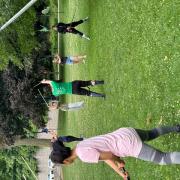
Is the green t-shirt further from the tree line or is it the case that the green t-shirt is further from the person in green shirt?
the tree line

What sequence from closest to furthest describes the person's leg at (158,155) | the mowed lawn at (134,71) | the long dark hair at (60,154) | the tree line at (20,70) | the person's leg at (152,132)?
the long dark hair at (60,154) → the person's leg at (158,155) → the person's leg at (152,132) → the mowed lawn at (134,71) → the tree line at (20,70)

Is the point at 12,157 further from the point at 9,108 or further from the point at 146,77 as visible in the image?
the point at 146,77

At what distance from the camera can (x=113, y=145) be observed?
290 inches

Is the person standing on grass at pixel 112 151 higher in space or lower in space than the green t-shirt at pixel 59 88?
lower

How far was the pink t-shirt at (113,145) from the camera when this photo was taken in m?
7.21

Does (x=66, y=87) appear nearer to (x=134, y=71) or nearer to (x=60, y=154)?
(x=134, y=71)

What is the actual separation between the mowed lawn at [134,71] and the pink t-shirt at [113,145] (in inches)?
82.1

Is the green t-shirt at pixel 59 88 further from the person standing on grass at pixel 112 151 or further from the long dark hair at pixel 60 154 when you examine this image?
the long dark hair at pixel 60 154

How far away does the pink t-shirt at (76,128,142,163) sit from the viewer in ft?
23.6

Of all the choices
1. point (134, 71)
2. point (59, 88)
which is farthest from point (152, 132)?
point (59, 88)

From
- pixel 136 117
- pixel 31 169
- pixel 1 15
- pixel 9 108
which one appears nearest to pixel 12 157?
pixel 31 169

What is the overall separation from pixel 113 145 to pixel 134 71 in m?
5.14

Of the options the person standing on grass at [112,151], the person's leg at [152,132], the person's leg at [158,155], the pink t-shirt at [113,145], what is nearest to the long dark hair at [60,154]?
the person standing on grass at [112,151]

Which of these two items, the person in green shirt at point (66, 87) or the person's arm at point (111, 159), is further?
the person in green shirt at point (66, 87)
